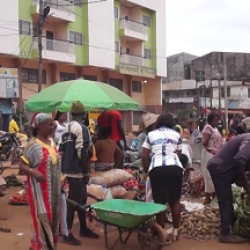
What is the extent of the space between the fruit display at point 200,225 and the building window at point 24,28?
850 inches

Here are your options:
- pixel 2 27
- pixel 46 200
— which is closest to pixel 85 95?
pixel 46 200

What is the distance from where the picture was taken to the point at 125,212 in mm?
4098

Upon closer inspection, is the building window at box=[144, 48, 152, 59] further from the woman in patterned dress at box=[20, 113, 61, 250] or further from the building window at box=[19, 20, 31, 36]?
the woman in patterned dress at box=[20, 113, 61, 250]

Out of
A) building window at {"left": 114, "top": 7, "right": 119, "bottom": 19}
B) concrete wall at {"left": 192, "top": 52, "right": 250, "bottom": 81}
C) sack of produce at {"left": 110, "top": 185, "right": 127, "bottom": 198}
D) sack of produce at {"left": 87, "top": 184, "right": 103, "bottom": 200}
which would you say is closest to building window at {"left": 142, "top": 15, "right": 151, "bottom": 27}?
building window at {"left": 114, "top": 7, "right": 119, "bottom": 19}

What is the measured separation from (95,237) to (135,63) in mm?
29250

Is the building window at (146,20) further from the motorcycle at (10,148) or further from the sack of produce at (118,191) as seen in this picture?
the sack of produce at (118,191)

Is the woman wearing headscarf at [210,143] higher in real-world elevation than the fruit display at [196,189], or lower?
higher

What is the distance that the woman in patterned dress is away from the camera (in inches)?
160

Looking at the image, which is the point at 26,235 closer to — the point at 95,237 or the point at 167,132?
the point at 95,237

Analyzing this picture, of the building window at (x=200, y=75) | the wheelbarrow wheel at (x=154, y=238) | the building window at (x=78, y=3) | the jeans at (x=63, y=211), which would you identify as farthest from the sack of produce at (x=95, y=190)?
the building window at (x=200, y=75)

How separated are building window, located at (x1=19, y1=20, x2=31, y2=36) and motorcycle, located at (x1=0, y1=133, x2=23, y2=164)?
1312 centimetres

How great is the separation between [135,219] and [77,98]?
325 centimetres

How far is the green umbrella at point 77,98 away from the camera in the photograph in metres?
6.84

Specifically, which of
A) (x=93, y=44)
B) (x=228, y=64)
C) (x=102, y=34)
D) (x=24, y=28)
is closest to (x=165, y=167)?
(x=24, y=28)
